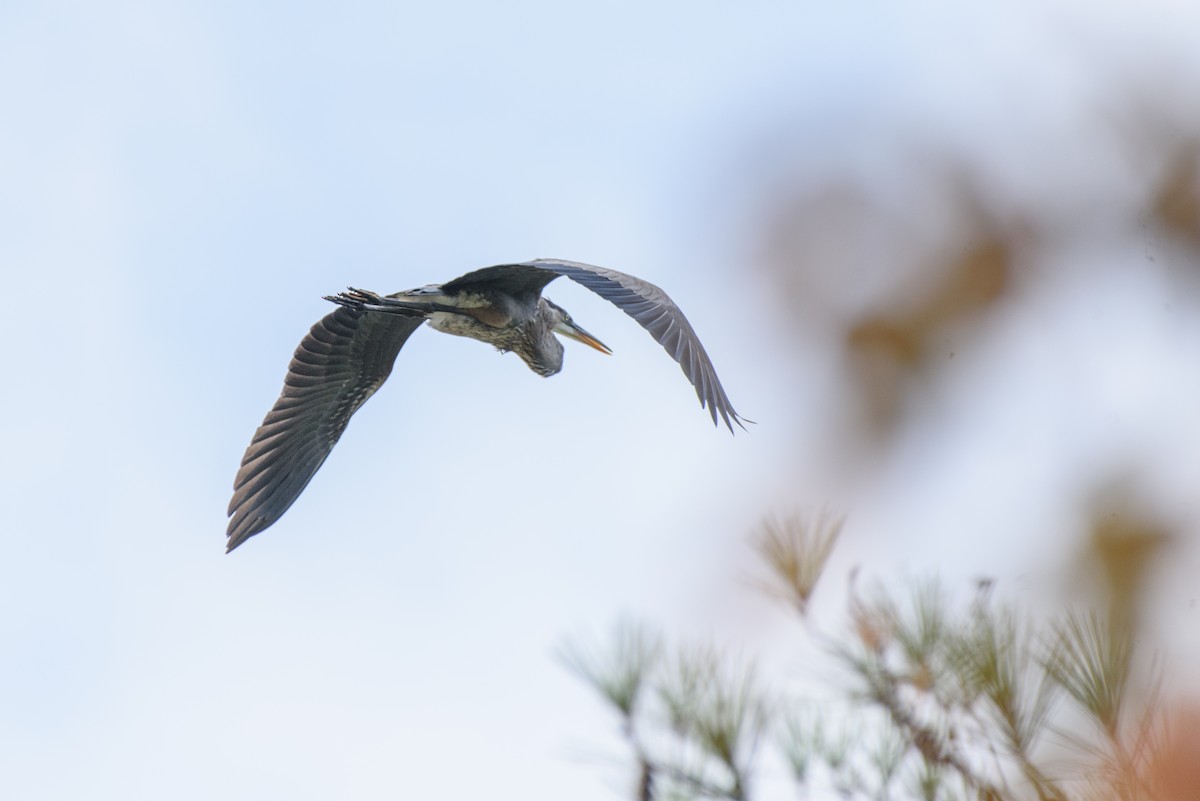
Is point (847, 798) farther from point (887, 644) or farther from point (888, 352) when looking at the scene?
point (888, 352)

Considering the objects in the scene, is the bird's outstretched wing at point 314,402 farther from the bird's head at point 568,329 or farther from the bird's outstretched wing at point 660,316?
the bird's outstretched wing at point 660,316

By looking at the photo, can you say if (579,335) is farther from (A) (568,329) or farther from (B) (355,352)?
(B) (355,352)

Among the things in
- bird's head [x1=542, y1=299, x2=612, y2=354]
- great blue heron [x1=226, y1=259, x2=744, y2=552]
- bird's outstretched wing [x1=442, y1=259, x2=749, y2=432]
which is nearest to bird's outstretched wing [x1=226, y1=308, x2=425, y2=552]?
great blue heron [x1=226, y1=259, x2=744, y2=552]

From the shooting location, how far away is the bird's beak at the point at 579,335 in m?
A: 7.48

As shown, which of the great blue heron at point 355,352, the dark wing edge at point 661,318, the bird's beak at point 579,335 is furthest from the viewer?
the bird's beak at point 579,335

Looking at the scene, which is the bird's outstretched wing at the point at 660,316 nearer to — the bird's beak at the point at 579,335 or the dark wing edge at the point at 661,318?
the dark wing edge at the point at 661,318

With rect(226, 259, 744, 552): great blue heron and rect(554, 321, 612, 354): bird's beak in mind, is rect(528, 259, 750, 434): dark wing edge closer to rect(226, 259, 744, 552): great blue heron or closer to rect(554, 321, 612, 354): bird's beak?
rect(226, 259, 744, 552): great blue heron

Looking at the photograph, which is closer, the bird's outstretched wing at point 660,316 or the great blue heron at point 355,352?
the bird's outstretched wing at point 660,316

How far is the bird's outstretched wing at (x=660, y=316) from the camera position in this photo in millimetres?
4703

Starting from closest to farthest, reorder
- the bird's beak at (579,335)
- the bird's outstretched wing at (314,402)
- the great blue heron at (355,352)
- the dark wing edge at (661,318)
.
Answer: the dark wing edge at (661,318)
the great blue heron at (355,352)
the bird's outstretched wing at (314,402)
the bird's beak at (579,335)

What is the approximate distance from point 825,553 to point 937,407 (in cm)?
74

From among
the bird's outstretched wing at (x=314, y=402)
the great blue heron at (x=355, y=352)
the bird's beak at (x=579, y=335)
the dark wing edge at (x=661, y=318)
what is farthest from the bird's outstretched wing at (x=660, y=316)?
the bird's beak at (x=579, y=335)

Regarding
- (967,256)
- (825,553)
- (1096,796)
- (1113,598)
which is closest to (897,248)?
(967,256)

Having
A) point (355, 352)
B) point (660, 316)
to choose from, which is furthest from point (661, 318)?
point (355, 352)
